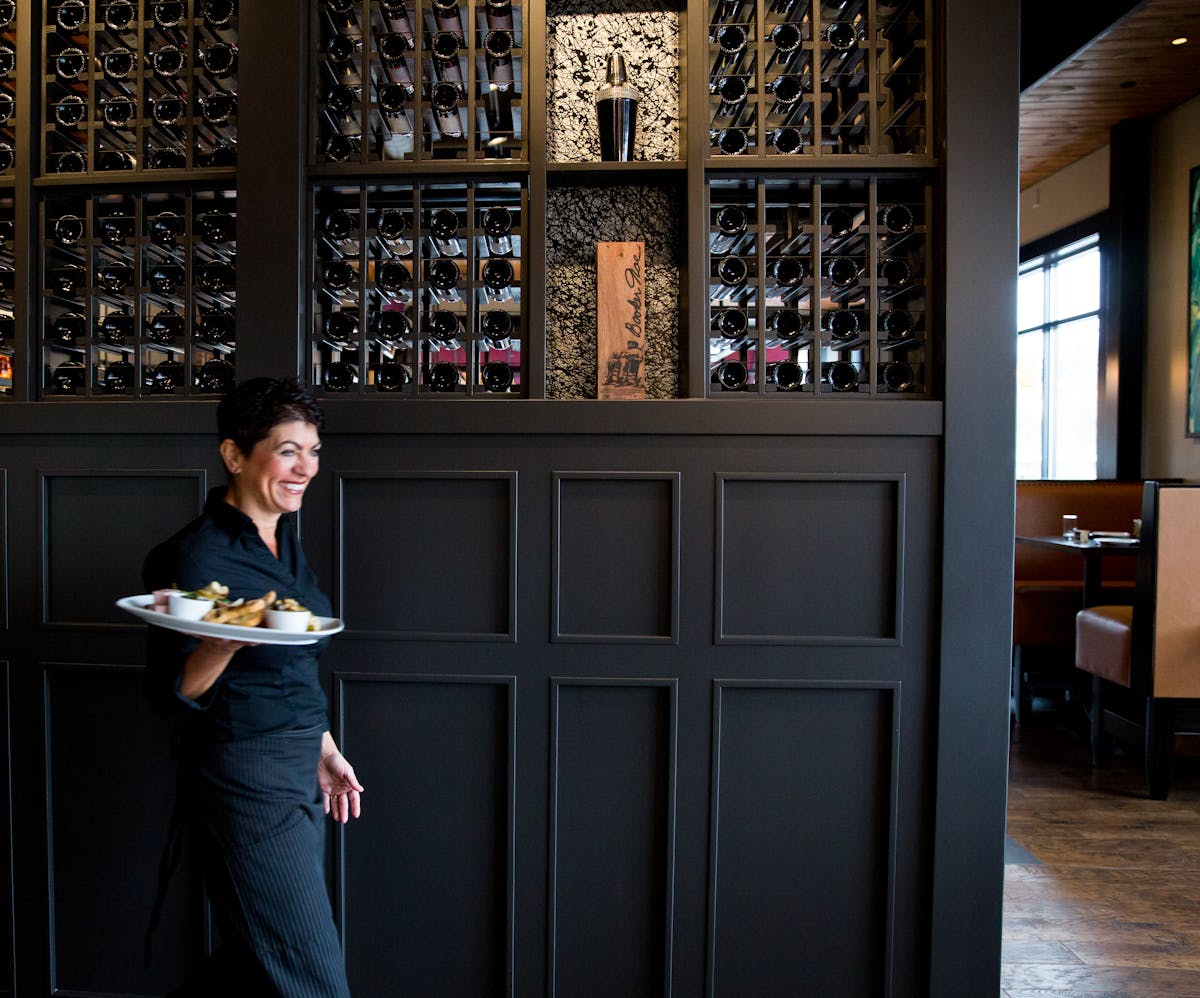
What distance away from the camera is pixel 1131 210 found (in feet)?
19.6

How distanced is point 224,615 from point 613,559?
902 mm

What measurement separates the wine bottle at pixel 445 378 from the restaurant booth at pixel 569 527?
0.05 meters

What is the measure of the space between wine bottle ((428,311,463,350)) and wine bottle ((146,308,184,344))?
2.20ft

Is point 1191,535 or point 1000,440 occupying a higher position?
point 1000,440

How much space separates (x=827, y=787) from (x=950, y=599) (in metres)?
0.54

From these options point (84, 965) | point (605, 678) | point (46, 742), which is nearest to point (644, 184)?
point (605, 678)

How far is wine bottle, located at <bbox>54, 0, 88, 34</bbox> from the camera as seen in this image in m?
2.01

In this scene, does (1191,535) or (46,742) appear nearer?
(46,742)

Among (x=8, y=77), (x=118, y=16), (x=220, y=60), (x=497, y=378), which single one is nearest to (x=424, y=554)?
(x=497, y=378)

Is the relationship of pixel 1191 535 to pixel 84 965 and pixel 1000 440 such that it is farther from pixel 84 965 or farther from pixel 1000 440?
pixel 84 965

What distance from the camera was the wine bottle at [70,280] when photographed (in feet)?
6.71

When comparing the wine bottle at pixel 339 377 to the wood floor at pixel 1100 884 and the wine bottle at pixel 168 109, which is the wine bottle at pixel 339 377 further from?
the wood floor at pixel 1100 884

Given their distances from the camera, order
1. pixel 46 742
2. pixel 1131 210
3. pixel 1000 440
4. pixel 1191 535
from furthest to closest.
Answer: pixel 1131 210 → pixel 1191 535 → pixel 46 742 → pixel 1000 440

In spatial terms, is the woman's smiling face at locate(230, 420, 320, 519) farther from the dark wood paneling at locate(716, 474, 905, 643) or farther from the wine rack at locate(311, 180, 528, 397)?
the dark wood paneling at locate(716, 474, 905, 643)
